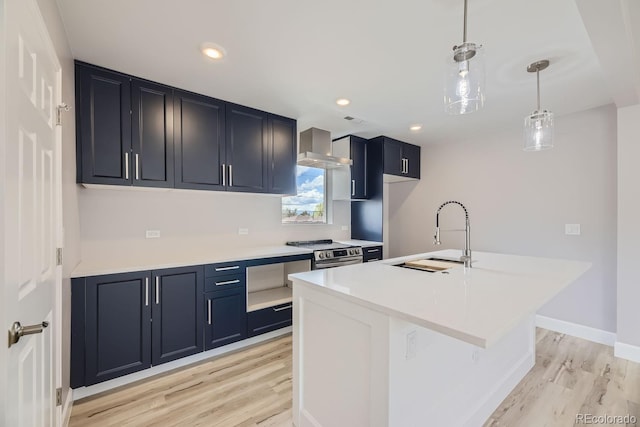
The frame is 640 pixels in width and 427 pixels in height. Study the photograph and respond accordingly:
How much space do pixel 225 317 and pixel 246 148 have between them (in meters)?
1.68

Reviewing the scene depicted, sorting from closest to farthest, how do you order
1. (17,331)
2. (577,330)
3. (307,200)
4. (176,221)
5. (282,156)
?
(17,331) → (176,221) → (577,330) → (282,156) → (307,200)

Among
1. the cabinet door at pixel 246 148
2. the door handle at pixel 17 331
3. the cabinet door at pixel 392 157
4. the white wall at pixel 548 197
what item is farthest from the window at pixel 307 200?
the door handle at pixel 17 331

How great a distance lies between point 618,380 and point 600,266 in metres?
1.17

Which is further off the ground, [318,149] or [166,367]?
[318,149]

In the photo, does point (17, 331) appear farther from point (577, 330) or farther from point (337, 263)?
point (577, 330)

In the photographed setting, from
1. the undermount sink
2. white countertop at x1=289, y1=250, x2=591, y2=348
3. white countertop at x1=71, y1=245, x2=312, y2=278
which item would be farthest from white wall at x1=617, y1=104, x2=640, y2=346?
white countertop at x1=71, y1=245, x2=312, y2=278

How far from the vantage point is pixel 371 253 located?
12.5ft

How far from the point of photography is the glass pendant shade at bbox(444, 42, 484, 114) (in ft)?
4.40

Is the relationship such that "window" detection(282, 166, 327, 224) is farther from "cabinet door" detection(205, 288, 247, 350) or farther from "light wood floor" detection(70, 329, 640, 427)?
"light wood floor" detection(70, 329, 640, 427)

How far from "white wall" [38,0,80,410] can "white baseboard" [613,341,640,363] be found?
4.43 m

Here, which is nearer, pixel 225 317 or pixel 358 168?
pixel 225 317

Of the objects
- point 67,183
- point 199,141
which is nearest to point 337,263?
point 199,141

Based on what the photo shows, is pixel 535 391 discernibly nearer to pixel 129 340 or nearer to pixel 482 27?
pixel 482 27

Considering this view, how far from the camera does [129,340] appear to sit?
2080 mm
